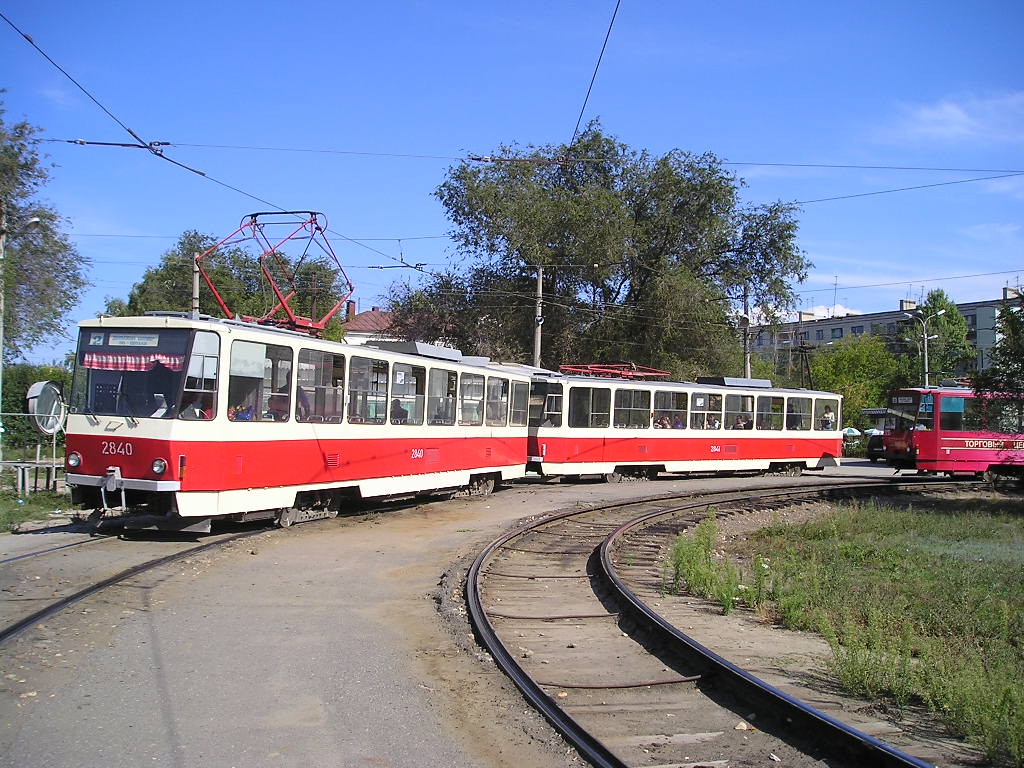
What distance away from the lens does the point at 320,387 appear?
44.4 ft

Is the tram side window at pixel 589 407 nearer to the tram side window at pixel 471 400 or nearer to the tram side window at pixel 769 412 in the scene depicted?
the tram side window at pixel 471 400

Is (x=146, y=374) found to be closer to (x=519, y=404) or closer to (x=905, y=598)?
(x=905, y=598)

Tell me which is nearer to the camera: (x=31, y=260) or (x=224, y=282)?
(x=31, y=260)

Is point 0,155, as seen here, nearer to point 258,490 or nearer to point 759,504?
point 258,490

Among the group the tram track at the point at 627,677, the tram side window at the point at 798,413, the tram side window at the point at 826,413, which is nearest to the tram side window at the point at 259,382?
the tram track at the point at 627,677

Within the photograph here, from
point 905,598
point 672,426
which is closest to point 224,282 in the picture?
Result: point 672,426

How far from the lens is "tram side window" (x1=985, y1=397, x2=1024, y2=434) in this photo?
21.2 metres

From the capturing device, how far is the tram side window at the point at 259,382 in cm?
1172

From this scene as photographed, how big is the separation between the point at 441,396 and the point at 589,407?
7.38 metres

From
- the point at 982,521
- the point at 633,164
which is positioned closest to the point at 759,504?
the point at 982,521

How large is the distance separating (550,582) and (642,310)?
88.8ft

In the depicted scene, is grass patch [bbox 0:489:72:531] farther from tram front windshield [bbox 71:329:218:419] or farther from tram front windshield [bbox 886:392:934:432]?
tram front windshield [bbox 886:392:934:432]

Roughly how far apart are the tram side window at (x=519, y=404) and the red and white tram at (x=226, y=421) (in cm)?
520

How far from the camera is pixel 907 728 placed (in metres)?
5.45
